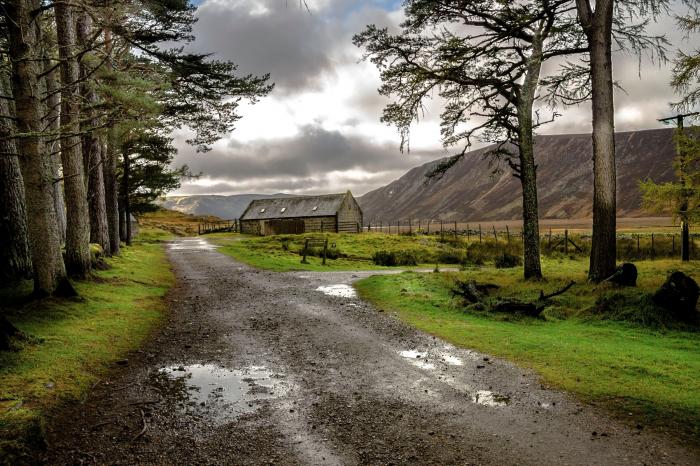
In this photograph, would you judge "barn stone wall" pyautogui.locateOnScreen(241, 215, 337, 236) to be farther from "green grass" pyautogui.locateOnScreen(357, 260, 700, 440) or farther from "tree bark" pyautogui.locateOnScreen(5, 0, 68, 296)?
"tree bark" pyautogui.locateOnScreen(5, 0, 68, 296)

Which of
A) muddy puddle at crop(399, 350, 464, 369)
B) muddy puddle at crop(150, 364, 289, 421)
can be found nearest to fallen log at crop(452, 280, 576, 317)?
muddy puddle at crop(399, 350, 464, 369)

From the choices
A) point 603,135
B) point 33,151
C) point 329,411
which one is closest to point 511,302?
point 603,135

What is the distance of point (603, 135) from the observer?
41.5 feet

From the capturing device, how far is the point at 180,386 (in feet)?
19.7

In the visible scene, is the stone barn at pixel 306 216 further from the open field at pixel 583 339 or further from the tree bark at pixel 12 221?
the tree bark at pixel 12 221

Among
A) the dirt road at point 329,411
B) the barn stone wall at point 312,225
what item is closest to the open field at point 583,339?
the dirt road at point 329,411

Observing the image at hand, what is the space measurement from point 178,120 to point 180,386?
57.8 ft

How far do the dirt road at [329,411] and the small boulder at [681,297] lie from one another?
17.2 feet

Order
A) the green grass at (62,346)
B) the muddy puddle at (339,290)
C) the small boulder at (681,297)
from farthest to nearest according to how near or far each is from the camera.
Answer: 1. the muddy puddle at (339,290)
2. the small boulder at (681,297)
3. the green grass at (62,346)

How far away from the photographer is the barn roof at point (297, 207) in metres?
58.3

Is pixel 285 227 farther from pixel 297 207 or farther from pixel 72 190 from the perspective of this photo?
pixel 72 190

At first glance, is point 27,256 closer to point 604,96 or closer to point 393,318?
point 393,318

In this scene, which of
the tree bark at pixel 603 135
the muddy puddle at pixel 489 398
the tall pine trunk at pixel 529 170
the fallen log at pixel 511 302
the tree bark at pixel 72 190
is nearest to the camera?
the muddy puddle at pixel 489 398

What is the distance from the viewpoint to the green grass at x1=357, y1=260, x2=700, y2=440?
525 cm
